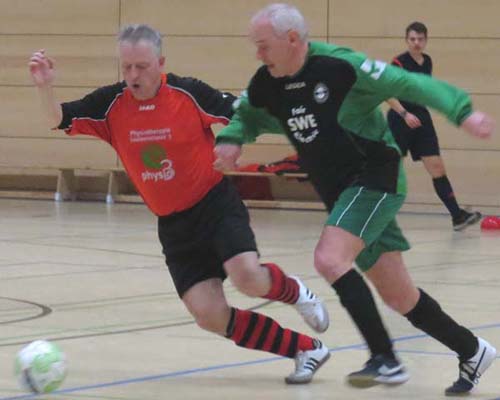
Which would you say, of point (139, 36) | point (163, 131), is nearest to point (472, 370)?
point (163, 131)

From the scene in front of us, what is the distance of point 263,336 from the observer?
5.05 metres

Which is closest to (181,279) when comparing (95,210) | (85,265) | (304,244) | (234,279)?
(234,279)

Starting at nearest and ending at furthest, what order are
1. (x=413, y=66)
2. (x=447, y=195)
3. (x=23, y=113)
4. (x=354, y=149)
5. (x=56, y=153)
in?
(x=354, y=149) < (x=413, y=66) < (x=447, y=195) < (x=56, y=153) < (x=23, y=113)

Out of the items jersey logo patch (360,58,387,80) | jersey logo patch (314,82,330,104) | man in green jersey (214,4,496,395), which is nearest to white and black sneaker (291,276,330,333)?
man in green jersey (214,4,496,395)

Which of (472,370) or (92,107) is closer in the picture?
(472,370)

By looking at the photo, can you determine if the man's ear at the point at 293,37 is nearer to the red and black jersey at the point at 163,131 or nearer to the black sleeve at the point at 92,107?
the red and black jersey at the point at 163,131

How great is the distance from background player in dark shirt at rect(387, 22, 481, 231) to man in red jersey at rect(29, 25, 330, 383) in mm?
6651

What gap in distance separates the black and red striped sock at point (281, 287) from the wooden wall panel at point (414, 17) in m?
9.62

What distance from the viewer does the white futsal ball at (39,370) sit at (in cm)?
460

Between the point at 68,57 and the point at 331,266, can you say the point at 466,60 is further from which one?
the point at 331,266

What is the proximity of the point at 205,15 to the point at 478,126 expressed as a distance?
441 inches

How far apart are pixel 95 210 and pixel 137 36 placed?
953 cm

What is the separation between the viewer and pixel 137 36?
4914 mm

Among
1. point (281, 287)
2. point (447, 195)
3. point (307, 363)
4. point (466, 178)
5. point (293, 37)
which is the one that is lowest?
point (466, 178)
